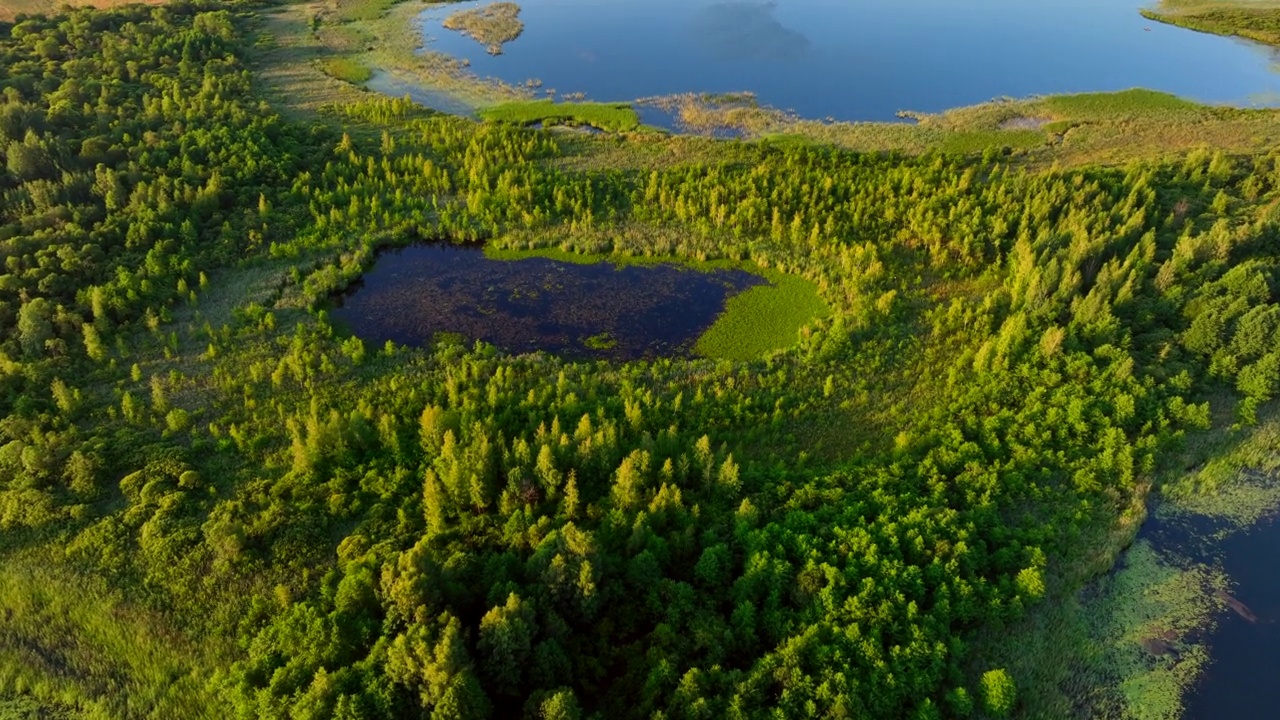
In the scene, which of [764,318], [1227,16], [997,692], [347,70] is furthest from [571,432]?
[1227,16]

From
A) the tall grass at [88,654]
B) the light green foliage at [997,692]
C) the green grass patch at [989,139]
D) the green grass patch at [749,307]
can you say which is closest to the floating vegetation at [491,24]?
the green grass patch at [749,307]

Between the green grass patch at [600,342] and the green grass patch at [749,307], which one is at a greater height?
the green grass patch at [749,307]

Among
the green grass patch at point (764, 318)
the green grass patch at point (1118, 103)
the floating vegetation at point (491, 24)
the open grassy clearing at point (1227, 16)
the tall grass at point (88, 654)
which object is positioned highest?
the open grassy clearing at point (1227, 16)

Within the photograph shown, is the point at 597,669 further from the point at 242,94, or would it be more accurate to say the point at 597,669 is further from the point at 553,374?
the point at 242,94

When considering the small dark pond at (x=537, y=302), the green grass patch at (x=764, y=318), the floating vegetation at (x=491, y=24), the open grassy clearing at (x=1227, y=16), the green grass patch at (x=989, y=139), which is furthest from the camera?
the open grassy clearing at (x=1227, y=16)

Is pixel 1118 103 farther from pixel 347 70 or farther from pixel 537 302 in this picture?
pixel 347 70

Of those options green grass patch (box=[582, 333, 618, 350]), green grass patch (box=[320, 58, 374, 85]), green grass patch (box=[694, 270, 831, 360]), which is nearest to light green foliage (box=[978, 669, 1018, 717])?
green grass patch (box=[694, 270, 831, 360])

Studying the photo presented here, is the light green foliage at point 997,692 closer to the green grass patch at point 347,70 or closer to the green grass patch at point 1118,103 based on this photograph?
the green grass patch at point 1118,103
